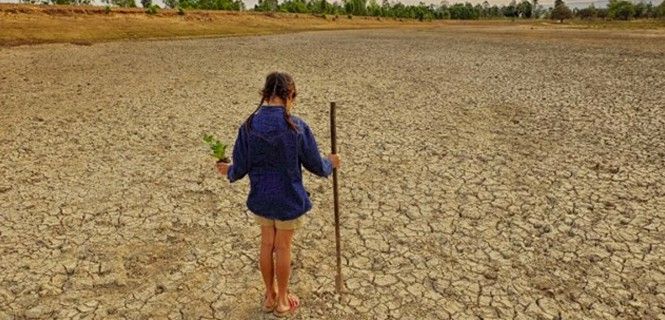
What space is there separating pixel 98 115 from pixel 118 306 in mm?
8550

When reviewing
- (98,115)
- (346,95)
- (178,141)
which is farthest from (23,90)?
(346,95)

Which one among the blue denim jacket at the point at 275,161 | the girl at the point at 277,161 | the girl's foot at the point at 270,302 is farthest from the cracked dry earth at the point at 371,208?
the blue denim jacket at the point at 275,161

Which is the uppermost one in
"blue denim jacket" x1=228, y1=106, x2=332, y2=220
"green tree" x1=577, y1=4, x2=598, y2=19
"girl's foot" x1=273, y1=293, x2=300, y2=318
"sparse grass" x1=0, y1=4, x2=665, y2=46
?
"green tree" x1=577, y1=4, x2=598, y2=19

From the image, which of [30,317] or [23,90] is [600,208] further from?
[23,90]

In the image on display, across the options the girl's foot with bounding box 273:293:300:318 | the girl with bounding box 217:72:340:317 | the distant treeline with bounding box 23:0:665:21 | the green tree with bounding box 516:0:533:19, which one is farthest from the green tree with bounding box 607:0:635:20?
the girl with bounding box 217:72:340:317

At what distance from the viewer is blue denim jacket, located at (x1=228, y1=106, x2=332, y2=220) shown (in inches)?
133

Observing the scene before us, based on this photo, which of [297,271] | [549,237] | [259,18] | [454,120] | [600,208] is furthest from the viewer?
[259,18]

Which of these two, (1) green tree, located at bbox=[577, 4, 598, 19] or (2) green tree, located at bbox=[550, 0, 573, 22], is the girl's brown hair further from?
(1) green tree, located at bbox=[577, 4, 598, 19]

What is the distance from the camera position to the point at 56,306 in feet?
14.7

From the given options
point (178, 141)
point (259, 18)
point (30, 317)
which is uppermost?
point (259, 18)

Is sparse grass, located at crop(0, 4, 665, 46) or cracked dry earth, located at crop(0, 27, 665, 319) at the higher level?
sparse grass, located at crop(0, 4, 665, 46)

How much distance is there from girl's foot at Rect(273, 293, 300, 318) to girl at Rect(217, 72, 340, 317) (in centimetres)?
66

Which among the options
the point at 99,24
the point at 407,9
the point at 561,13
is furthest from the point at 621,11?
the point at 99,24

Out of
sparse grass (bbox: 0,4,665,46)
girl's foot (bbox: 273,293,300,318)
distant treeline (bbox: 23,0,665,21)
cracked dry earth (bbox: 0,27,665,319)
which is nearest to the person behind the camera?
girl's foot (bbox: 273,293,300,318)
